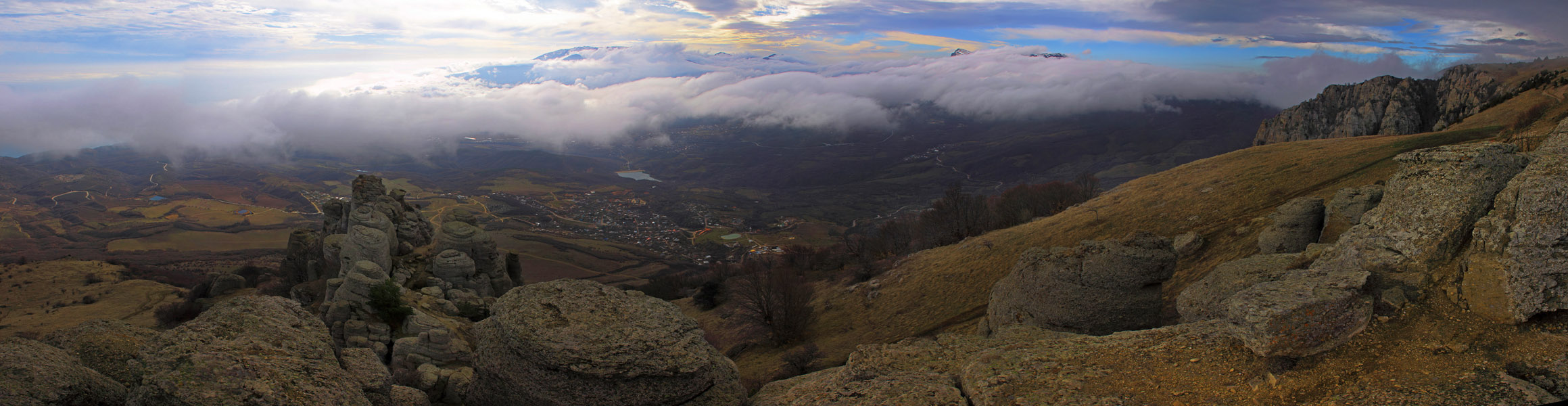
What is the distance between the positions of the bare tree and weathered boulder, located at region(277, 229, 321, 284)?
98.7 feet

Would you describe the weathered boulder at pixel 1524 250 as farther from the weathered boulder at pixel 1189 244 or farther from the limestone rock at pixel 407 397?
the weathered boulder at pixel 1189 244

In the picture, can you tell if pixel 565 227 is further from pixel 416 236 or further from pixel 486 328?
pixel 486 328

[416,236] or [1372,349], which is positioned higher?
[1372,349]

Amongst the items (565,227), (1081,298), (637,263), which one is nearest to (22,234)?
(565,227)

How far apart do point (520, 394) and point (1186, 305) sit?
1325 cm

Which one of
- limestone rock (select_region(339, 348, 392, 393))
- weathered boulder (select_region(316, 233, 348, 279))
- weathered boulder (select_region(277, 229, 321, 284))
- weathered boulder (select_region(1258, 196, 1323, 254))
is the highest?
weathered boulder (select_region(1258, 196, 1323, 254))

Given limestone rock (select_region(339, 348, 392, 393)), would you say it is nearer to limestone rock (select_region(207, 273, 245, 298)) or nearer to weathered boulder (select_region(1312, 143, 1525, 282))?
weathered boulder (select_region(1312, 143, 1525, 282))

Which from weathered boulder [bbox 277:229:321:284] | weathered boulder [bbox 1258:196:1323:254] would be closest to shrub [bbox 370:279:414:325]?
weathered boulder [bbox 277:229:321:284]

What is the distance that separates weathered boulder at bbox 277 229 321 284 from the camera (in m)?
43.2

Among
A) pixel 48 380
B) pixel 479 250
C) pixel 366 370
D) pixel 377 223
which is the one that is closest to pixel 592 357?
pixel 366 370

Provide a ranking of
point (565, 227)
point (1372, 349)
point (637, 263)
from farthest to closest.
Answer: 1. point (565, 227)
2. point (637, 263)
3. point (1372, 349)

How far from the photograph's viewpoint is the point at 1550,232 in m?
7.56

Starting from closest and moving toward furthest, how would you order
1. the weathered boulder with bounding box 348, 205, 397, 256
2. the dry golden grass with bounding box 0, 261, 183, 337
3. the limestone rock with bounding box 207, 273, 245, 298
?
the weathered boulder with bounding box 348, 205, 397, 256
the dry golden grass with bounding box 0, 261, 183, 337
the limestone rock with bounding box 207, 273, 245, 298

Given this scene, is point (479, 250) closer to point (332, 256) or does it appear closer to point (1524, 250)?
point (332, 256)
